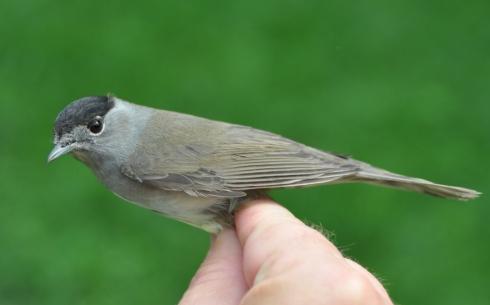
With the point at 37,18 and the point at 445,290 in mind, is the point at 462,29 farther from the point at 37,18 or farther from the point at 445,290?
the point at 37,18

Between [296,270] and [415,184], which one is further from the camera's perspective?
[415,184]

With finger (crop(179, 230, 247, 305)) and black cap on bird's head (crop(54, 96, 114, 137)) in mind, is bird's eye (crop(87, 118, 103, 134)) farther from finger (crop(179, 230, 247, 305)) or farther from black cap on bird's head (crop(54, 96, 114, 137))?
finger (crop(179, 230, 247, 305))

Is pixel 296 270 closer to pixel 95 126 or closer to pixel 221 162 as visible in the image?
pixel 221 162

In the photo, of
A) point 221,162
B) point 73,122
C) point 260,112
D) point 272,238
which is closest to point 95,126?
point 73,122

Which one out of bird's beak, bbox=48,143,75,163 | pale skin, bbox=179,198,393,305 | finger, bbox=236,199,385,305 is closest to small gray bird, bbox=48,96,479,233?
bird's beak, bbox=48,143,75,163

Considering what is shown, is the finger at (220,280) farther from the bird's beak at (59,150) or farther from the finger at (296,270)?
the bird's beak at (59,150)

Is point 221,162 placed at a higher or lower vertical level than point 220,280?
higher
